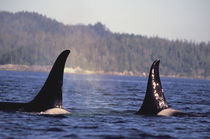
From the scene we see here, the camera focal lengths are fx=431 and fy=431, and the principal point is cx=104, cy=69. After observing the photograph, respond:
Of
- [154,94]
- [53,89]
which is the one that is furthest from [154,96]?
[53,89]

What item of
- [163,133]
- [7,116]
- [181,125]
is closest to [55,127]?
[7,116]

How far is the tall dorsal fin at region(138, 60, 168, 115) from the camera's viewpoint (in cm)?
1762

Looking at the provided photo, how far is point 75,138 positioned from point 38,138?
44.6 inches

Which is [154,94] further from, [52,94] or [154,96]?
[52,94]

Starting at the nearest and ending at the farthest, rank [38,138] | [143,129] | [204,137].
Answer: [38,138], [204,137], [143,129]

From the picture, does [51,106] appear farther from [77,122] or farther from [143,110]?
[143,110]

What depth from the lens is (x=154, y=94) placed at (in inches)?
696

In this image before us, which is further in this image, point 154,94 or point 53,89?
point 154,94

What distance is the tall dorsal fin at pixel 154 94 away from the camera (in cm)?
1762

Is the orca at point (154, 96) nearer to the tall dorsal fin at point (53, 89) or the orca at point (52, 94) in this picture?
the orca at point (52, 94)

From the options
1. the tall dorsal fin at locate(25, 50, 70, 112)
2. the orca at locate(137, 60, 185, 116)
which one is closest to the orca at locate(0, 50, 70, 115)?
the tall dorsal fin at locate(25, 50, 70, 112)

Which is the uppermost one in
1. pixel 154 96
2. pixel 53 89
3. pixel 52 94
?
pixel 53 89

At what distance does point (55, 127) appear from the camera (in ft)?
48.4

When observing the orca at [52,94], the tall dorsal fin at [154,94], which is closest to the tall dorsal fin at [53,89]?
the orca at [52,94]
